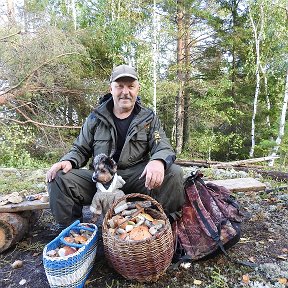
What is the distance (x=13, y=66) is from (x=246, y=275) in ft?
27.0

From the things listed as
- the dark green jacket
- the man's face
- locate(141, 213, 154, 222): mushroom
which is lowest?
locate(141, 213, 154, 222): mushroom

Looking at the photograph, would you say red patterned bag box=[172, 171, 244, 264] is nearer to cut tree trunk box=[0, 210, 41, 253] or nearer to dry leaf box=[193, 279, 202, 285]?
dry leaf box=[193, 279, 202, 285]

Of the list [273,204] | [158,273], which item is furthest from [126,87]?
[273,204]

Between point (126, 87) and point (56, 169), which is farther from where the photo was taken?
point (126, 87)

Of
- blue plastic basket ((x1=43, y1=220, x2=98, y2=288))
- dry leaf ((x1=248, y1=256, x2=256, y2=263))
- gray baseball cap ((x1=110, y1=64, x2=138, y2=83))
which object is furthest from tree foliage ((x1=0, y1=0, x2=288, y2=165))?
blue plastic basket ((x1=43, y1=220, x2=98, y2=288))

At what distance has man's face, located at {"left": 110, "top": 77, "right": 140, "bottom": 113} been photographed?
9.41 ft

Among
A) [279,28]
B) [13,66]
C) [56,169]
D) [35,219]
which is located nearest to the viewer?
[56,169]

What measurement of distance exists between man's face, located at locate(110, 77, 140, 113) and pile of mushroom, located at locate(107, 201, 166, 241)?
3.60ft

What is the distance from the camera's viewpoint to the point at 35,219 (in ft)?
10.8

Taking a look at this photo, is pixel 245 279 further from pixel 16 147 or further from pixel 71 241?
pixel 16 147

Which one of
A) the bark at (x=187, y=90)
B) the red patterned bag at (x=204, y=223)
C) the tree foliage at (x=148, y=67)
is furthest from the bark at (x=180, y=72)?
the red patterned bag at (x=204, y=223)

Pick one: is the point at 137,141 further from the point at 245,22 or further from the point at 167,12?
the point at 245,22

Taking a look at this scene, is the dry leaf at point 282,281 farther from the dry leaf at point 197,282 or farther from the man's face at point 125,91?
the man's face at point 125,91

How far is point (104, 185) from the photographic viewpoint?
2551 millimetres
